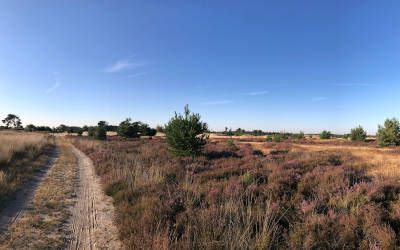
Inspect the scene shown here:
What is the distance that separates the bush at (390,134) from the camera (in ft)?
124

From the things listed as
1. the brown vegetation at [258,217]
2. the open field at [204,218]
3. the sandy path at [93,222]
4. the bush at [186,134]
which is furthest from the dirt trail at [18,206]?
the bush at [186,134]

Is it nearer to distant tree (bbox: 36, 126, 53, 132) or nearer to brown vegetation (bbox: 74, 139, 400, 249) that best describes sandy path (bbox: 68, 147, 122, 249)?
brown vegetation (bbox: 74, 139, 400, 249)

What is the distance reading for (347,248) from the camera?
564 cm

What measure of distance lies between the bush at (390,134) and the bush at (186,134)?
30.3 meters

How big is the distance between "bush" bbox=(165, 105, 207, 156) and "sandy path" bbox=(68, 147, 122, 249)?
908cm

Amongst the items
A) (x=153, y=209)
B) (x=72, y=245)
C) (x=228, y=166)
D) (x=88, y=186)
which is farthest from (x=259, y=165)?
(x=72, y=245)

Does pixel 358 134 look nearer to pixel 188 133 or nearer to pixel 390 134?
pixel 390 134

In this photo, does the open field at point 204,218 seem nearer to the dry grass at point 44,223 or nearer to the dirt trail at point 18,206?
the dry grass at point 44,223

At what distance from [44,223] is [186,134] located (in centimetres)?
1363

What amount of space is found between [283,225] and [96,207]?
576cm

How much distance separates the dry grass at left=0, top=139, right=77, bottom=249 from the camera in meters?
6.00

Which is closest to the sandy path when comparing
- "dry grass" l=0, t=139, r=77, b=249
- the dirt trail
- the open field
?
the open field

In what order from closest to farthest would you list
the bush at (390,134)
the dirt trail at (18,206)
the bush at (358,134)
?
the dirt trail at (18,206) → the bush at (390,134) → the bush at (358,134)

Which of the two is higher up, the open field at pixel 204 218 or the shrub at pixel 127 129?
the shrub at pixel 127 129
